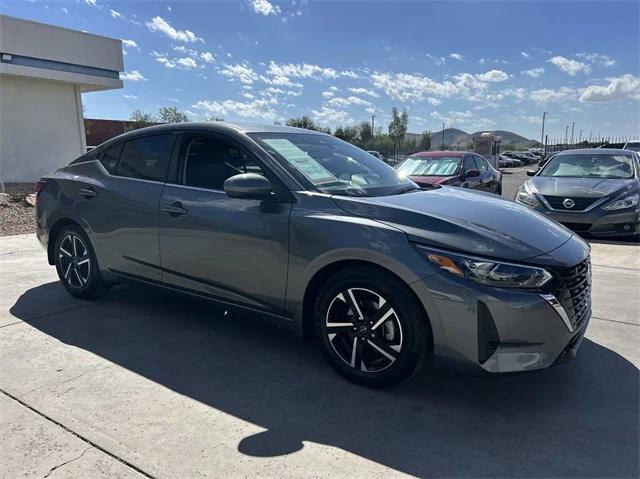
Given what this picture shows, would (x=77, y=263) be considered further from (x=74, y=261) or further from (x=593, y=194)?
(x=593, y=194)

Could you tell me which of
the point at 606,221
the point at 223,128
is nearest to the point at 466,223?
the point at 223,128

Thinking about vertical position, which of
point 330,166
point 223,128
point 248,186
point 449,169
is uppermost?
point 223,128

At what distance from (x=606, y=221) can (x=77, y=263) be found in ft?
24.2

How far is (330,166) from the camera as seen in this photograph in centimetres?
373

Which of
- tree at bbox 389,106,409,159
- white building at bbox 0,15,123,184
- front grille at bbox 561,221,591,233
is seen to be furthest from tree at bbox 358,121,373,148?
front grille at bbox 561,221,591,233

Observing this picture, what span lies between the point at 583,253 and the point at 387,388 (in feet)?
4.97

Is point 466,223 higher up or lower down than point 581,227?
higher up

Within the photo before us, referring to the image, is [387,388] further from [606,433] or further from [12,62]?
[12,62]

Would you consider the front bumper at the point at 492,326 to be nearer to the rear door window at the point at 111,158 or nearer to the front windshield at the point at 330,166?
the front windshield at the point at 330,166

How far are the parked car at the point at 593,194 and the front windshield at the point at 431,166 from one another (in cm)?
173

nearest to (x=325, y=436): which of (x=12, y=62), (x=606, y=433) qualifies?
(x=606, y=433)

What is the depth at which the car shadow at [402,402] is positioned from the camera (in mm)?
2482

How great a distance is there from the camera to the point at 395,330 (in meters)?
2.94

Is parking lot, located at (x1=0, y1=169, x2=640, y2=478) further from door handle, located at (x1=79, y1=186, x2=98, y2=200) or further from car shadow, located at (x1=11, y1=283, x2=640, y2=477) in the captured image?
door handle, located at (x1=79, y1=186, x2=98, y2=200)
